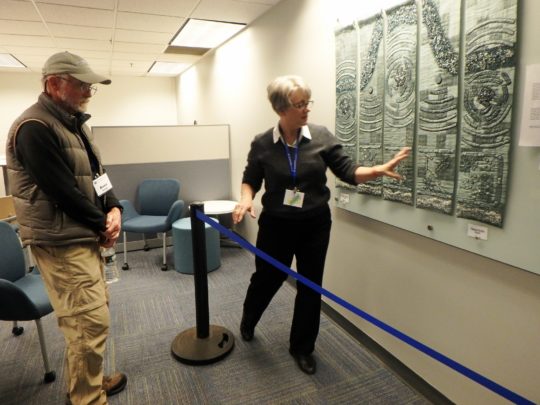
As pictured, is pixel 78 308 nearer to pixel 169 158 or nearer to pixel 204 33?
pixel 169 158

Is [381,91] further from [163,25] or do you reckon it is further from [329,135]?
[163,25]

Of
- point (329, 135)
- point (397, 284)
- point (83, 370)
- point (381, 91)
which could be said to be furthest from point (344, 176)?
point (83, 370)

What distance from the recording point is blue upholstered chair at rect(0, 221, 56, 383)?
165 cm

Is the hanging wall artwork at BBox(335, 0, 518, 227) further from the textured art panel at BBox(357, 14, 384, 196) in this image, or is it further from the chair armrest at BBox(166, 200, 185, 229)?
the chair armrest at BBox(166, 200, 185, 229)

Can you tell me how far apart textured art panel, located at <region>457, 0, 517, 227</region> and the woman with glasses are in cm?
41

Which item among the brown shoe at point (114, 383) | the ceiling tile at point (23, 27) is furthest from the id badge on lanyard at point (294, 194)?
the ceiling tile at point (23, 27)

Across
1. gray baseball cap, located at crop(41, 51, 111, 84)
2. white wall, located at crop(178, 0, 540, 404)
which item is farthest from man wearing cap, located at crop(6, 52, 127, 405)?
white wall, located at crop(178, 0, 540, 404)

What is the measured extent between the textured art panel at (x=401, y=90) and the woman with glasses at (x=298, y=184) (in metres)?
0.11

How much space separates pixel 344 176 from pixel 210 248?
6.43 feet

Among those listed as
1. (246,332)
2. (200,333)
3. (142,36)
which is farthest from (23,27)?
(246,332)

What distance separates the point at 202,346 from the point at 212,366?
0.15m

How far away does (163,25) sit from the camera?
3609mm

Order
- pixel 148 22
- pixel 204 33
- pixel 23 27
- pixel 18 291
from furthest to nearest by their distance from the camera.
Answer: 1. pixel 204 33
2. pixel 23 27
3. pixel 148 22
4. pixel 18 291

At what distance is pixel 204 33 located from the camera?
393cm
